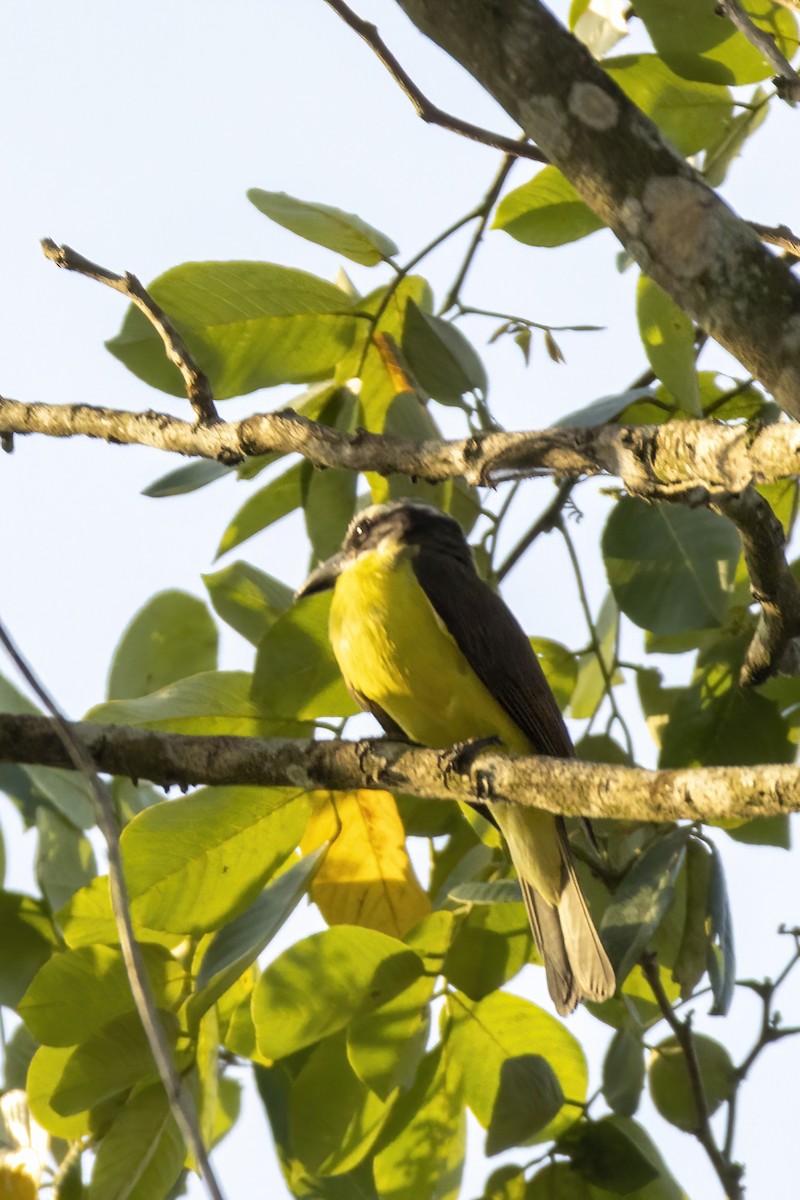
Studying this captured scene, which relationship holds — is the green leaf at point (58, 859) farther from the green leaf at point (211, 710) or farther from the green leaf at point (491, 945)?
the green leaf at point (491, 945)

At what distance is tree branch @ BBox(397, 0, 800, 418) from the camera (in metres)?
1.82

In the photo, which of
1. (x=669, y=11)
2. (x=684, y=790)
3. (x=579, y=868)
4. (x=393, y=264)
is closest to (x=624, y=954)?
(x=684, y=790)

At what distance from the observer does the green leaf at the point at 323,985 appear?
2629 millimetres

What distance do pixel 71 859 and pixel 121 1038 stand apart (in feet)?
2.58

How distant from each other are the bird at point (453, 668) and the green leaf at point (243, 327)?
55 cm

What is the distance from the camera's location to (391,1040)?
2.71 meters

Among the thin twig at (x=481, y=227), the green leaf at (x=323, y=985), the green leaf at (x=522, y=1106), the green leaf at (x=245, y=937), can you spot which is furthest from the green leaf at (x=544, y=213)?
the green leaf at (x=522, y=1106)

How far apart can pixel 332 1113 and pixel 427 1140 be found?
209 millimetres

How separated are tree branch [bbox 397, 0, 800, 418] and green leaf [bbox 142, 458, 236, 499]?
126 centimetres

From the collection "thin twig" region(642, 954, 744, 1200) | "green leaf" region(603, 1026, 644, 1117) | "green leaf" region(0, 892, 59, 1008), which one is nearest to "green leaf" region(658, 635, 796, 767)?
"thin twig" region(642, 954, 744, 1200)

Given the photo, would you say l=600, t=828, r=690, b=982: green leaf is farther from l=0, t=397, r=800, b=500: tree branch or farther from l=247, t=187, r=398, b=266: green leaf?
l=247, t=187, r=398, b=266: green leaf

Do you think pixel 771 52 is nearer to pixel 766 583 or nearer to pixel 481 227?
pixel 766 583

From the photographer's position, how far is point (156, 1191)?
2658mm

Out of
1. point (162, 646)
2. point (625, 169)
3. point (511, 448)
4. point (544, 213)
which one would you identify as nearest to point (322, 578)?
point (162, 646)
